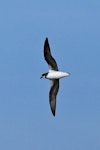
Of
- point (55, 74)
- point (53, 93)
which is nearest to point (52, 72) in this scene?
point (55, 74)

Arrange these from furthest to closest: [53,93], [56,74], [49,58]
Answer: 1. [53,93]
2. [49,58]
3. [56,74]

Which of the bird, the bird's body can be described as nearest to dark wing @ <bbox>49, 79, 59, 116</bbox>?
the bird

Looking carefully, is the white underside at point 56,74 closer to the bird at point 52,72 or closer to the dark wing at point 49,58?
the bird at point 52,72

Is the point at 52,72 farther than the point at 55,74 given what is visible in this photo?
Yes

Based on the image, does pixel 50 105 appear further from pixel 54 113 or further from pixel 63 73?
pixel 63 73

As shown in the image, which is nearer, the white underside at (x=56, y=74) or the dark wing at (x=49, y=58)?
the white underside at (x=56, y=74)

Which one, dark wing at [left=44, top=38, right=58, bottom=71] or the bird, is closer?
the bird

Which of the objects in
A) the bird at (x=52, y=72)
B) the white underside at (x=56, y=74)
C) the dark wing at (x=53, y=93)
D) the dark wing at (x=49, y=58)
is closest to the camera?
the white underside at (x=56, y=74)

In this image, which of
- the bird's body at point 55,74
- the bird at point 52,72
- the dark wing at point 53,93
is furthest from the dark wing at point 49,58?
the dark wing at point 53,93

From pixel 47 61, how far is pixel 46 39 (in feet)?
6.87

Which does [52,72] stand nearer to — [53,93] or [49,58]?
[49,58]

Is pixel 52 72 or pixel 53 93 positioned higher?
pixel 52 72

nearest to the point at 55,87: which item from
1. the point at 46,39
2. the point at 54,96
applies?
the point at 54,96

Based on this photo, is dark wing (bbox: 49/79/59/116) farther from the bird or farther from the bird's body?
the bird's body
